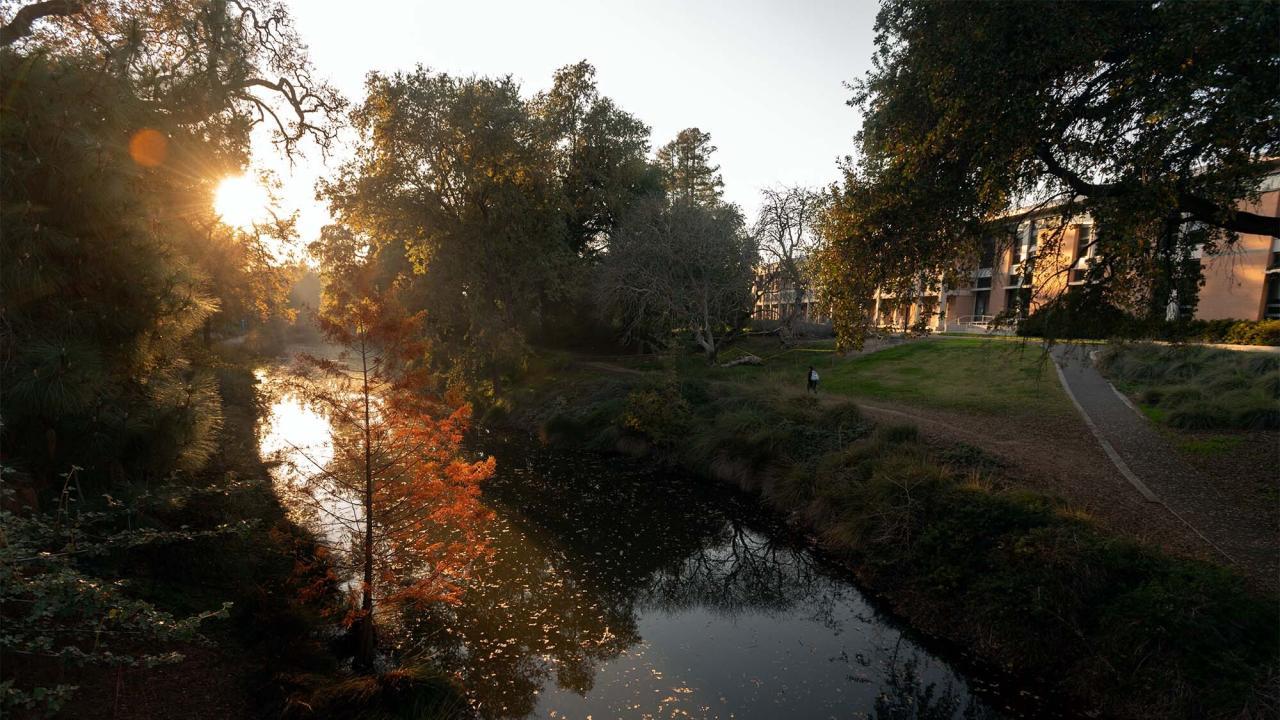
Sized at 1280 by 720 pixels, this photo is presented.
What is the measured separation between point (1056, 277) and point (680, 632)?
1036cm

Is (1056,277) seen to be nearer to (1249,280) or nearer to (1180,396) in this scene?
(1180,396)

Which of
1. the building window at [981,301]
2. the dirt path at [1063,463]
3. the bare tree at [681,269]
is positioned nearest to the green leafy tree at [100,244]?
the dirt path at [1063,463]

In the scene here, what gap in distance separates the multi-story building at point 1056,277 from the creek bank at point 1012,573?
3748 millimetres

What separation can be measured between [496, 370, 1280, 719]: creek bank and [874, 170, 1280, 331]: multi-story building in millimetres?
3748

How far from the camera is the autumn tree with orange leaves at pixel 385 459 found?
31.4ft

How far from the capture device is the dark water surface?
29.6 ft

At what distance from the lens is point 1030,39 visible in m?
9.87

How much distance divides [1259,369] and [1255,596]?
17.6m

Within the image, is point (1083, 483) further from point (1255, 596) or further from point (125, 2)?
point (125, 2)

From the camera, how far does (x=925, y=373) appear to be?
29.9 metres

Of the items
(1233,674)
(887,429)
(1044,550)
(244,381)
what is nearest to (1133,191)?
(1044,550)

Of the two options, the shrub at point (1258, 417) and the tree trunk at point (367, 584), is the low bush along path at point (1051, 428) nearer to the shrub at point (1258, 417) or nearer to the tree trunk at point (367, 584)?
the shrub at point (1258, 417)

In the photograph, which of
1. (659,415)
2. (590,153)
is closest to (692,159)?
(590,153)

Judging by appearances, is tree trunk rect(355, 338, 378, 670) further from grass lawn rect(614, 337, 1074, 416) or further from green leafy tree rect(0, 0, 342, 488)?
grass lawn rect(614, 337, 1074, 416)
